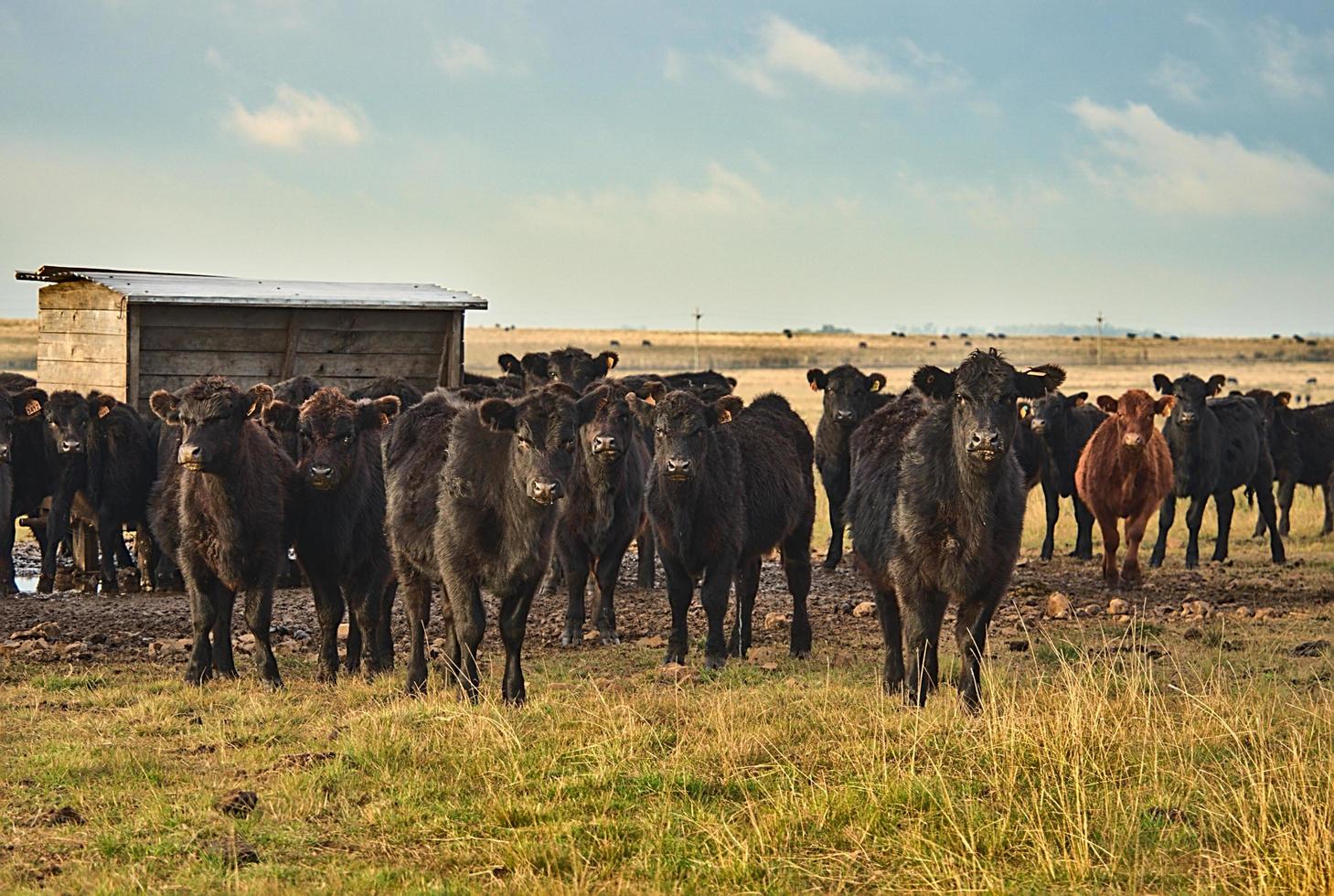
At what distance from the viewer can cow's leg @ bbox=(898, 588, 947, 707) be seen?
929 centimetres

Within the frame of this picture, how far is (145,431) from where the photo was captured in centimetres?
1617

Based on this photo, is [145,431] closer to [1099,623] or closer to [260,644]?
[260,644]

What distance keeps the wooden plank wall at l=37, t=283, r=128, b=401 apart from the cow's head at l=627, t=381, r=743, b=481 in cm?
794

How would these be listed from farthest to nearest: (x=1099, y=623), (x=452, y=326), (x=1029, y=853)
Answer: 1. (x=452, y=326)
2. (x=1099, y=623)
3. (x=1029, y=853)

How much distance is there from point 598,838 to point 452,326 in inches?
520

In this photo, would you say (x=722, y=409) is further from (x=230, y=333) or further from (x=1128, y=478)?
(x=230, y=333)

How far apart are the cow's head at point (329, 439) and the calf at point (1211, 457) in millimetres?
11254

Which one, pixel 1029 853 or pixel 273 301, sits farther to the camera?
pixel 273 301

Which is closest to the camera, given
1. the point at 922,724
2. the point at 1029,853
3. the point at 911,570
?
the point at 1029,853

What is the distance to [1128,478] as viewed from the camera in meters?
16.7

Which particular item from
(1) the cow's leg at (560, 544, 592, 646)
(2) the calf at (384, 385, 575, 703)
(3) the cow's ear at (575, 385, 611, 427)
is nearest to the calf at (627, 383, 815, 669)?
(3) the cow's ear at (575, 385, 611, 427)

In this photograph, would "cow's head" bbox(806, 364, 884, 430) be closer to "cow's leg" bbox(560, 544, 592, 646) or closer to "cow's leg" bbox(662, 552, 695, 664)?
"cow's leg" bbox(560, 544, 592, 646)

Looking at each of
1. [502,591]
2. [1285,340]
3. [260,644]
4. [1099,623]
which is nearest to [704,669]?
[502,591]

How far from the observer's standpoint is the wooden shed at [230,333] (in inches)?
674
